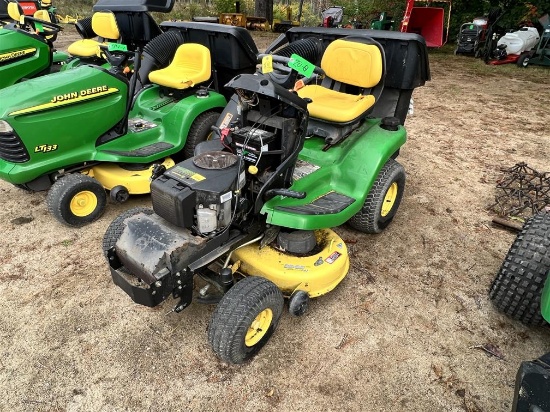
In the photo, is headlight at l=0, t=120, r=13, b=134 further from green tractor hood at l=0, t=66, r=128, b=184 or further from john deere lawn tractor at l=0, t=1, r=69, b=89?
john deere lawn tractor at l=0, t=1, r=69, b=89

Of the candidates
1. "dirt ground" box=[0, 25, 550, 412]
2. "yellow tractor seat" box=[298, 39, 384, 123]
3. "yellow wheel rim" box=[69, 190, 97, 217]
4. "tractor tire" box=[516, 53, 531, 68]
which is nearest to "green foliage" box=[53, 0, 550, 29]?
"tractor tire" box=[516, 53, 531, 68]

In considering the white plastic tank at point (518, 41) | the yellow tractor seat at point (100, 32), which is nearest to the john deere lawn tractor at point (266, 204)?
the yellow tractor seat at point (100, 32)

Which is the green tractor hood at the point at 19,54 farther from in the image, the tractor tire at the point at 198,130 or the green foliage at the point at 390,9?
the green foliage at the point at 390,9

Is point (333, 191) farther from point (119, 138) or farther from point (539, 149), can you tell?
point (539, 149)

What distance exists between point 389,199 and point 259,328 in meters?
1.68

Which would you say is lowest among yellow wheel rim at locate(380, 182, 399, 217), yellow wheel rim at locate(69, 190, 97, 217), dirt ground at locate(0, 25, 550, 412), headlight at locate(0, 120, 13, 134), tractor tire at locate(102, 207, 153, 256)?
dirt ground at locate(0, 25, 550, 412)

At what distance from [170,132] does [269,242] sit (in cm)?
182

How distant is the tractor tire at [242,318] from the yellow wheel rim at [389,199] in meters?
1.49

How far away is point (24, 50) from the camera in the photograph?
14.8 feet

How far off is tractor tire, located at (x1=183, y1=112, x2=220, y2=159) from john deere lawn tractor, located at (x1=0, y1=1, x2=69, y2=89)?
2179 millimetres

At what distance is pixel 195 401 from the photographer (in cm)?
202

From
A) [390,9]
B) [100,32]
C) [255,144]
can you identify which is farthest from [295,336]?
[390,9]

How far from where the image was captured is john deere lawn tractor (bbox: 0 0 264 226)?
9.95 feet

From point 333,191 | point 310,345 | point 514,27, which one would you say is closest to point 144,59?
point 333,191
